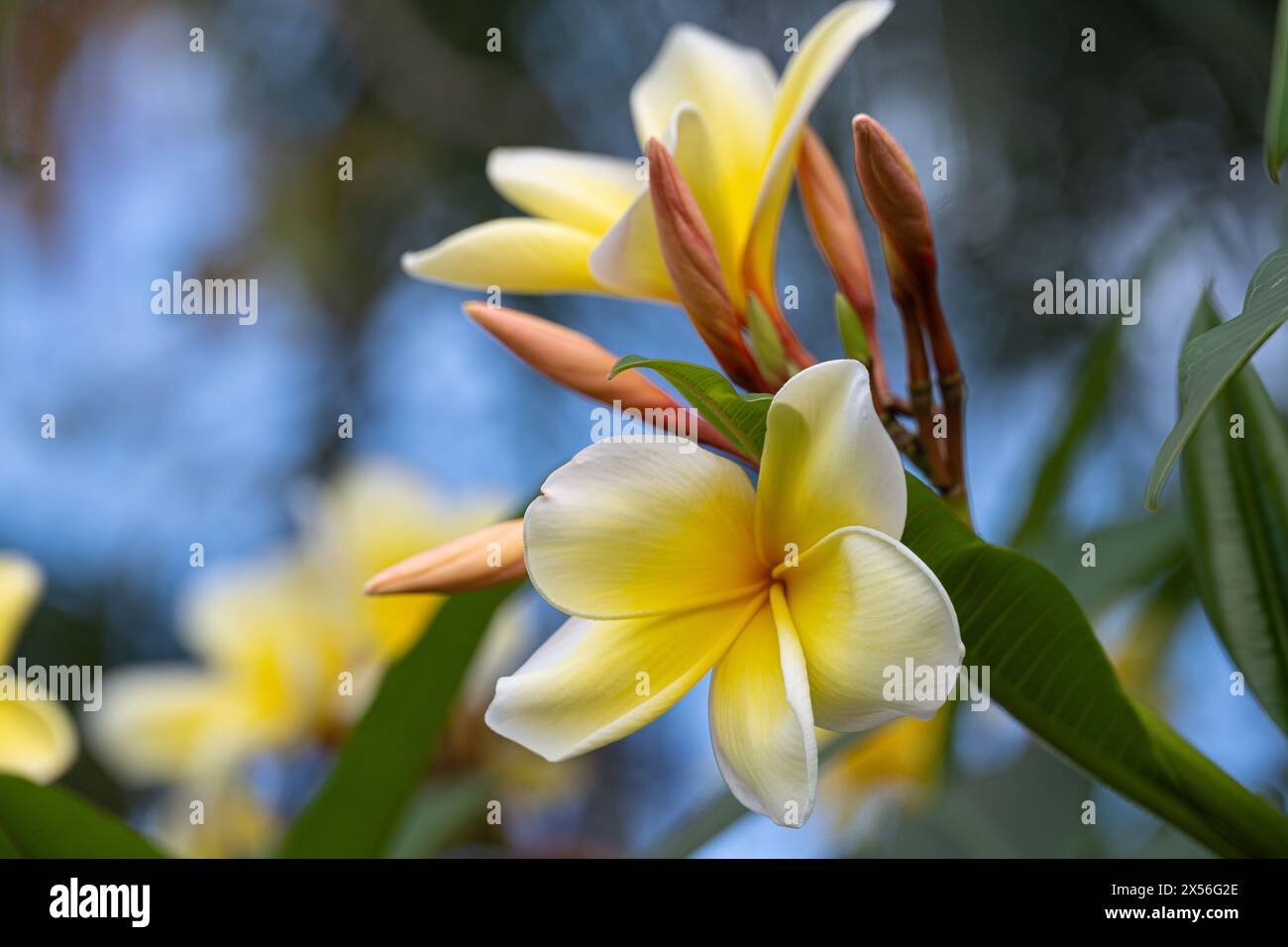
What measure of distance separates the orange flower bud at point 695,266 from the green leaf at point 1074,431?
377mm

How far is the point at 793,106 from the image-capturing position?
48cm

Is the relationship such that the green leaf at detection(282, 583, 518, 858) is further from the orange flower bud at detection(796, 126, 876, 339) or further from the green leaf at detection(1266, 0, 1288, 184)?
the green leaf at detection(1266, 0, 1288, 184)

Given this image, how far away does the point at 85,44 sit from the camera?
7.33ft

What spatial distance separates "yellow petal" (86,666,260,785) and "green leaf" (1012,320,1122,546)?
67 centimetres

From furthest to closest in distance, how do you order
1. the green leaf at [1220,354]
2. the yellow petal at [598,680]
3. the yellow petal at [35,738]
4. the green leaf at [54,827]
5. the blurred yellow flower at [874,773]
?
the blurred yellow flower at [874,773], the yellow petal at [35,738], the green leaf at [54,827], the yellow petal at [598,680], the green leaf at [1220,354]

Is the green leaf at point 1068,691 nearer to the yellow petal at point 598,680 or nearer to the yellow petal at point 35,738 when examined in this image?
the yellow petal at point 598,680

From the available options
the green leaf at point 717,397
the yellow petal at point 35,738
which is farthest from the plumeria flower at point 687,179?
the yellow petal at point 35,738

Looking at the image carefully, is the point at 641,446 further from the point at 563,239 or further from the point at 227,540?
the point at 227,540

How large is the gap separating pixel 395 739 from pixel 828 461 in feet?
0.93

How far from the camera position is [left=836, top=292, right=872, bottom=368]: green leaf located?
0.46m

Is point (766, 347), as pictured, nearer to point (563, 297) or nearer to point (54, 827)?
point (54, 827)

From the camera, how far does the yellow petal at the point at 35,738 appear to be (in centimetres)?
67
